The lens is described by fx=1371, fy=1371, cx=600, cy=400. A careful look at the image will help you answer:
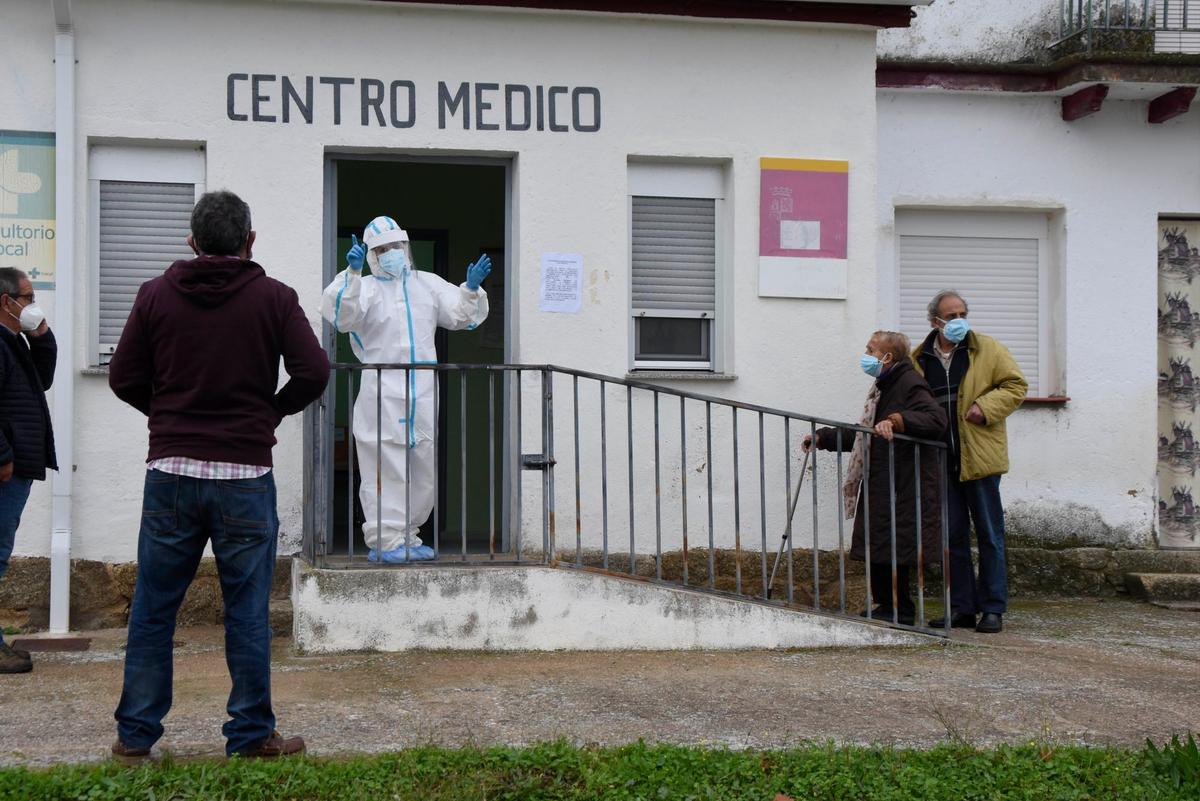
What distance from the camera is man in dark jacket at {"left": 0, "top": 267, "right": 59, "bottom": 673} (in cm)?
621

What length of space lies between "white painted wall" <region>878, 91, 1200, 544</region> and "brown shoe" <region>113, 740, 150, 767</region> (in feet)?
19.5

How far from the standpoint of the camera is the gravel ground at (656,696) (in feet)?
16.8

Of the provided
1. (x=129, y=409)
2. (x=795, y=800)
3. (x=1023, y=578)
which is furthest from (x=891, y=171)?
(x=795, y=800)

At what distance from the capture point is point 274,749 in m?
4.64

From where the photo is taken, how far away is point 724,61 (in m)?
8.26

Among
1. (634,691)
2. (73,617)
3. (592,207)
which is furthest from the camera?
(592,207)

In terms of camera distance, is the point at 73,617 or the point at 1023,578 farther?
the point at 1023,578

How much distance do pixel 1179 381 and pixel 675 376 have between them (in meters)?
3.81

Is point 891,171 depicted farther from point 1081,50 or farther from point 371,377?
point 371,377

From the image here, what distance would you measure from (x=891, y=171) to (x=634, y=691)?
4.58 meters

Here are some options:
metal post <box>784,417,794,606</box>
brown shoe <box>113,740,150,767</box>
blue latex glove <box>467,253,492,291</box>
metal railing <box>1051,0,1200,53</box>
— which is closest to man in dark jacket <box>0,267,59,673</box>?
brown shoe <box>113,740,150,767</box>

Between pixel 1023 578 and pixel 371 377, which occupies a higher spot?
pixel 371 377

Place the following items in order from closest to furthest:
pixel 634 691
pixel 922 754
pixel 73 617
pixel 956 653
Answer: pixel 922 754, pixel 634 691, pixel 956 653, pixel 73 617

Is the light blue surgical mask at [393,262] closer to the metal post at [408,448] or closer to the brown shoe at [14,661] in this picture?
the metal post at [408,448]
